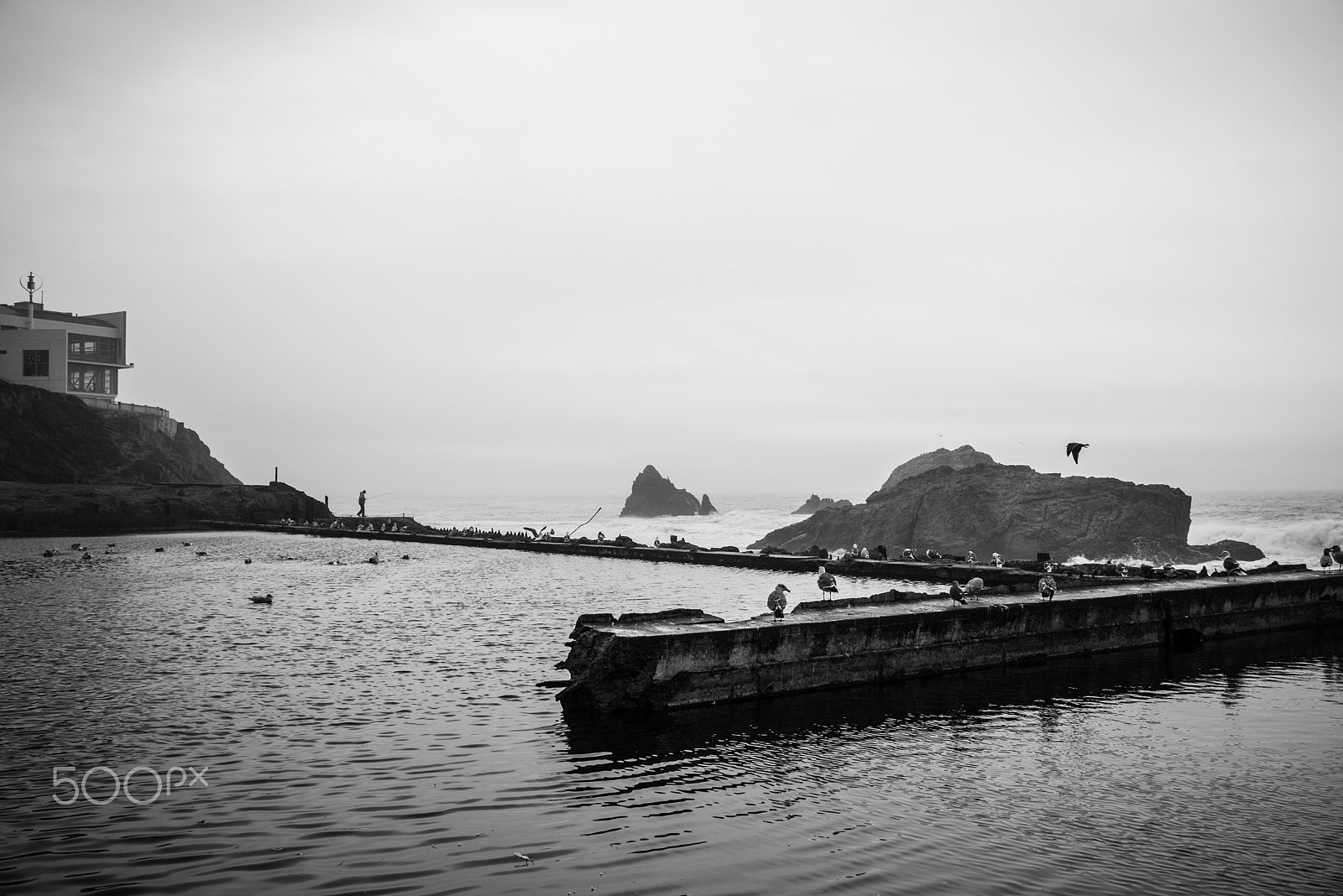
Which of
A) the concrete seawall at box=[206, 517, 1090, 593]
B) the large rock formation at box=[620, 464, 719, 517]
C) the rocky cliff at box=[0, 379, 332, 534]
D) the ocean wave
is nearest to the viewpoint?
the concrete seawall at box=[206, 517, 1090, 593]

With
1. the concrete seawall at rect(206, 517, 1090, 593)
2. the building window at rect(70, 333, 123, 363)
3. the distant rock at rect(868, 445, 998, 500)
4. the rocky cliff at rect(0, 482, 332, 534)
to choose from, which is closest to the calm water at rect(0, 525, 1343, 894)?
the concrete seawall at rect(206, 517, 1090, 593)

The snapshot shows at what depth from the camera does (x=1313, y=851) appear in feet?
26.1

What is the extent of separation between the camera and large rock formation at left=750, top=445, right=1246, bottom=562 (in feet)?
199

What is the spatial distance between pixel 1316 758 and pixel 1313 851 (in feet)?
12.0

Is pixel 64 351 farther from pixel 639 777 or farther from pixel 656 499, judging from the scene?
pixel 639 777

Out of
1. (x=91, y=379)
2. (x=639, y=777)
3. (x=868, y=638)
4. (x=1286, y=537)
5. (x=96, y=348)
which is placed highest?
(x=96, y=348)

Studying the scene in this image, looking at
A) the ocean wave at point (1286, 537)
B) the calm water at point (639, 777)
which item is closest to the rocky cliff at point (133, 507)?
the calm water at point (639, 777)

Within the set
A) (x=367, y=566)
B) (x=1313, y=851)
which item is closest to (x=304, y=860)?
(x=1313, y=851)

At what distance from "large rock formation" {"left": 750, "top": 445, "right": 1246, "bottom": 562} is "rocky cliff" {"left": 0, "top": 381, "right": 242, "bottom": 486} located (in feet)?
208
